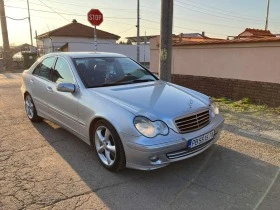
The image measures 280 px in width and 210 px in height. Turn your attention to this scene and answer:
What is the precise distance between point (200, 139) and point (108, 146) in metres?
1.20

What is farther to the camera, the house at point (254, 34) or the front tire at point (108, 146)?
the house at point (254, 34)

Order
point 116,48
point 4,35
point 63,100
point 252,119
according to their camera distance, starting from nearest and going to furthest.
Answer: point 63,100 → point 252,119 → point 4,35 → point 116,48

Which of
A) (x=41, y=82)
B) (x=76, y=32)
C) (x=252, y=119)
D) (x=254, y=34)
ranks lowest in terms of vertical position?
(x=252, y=119)

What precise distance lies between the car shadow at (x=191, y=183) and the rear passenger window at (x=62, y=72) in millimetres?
1197

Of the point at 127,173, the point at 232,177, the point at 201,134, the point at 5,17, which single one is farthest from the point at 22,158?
the point at 5,17

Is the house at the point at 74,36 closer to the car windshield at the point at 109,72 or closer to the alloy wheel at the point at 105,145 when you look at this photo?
the car windshield at the point at 109,72

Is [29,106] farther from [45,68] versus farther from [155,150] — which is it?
[155,150]

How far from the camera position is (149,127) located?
3.36 meters

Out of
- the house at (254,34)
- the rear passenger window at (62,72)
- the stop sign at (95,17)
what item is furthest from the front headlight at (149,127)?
the stop sign at (95,17)

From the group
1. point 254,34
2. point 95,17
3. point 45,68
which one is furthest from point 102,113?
point 254,34

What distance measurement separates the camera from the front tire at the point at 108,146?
356 centimetres


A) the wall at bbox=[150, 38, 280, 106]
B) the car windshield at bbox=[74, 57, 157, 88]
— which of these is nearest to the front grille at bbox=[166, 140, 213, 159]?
the car windshield at bbox=[74, 57, 157, 88]

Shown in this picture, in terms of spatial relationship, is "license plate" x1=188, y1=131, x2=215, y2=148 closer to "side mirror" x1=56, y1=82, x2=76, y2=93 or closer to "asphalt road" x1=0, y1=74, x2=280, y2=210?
"asphalt road" x1=0, y1=74, x2=280, y2=210

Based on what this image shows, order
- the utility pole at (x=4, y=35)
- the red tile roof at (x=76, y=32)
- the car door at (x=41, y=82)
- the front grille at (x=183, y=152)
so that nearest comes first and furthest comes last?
the front grille at (x=183, y=152)
the car door at (x=41, y=82)
the utility pole at (x=4, y=35)
the red tile roof at (x=76, y=32)
